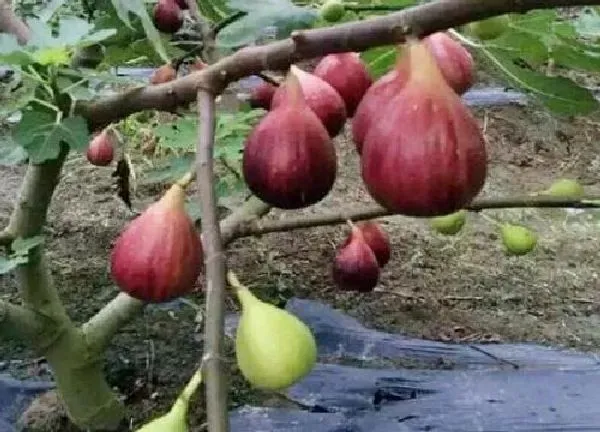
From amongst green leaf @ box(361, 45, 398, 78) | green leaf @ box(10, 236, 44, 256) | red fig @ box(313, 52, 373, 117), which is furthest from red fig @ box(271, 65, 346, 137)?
green leaf @ box(10, 236, 44, 256)

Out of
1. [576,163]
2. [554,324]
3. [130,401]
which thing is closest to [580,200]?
[130,401]

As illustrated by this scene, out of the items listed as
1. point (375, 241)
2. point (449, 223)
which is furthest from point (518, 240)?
point (375, 241)

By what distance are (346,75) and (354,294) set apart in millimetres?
1142

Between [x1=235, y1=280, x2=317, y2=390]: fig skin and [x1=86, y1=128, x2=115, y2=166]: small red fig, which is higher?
[x1=235, y1=280, x2=317, y2=390]: fig skin

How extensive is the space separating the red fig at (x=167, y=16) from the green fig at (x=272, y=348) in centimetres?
45

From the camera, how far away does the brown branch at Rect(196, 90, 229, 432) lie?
32cm

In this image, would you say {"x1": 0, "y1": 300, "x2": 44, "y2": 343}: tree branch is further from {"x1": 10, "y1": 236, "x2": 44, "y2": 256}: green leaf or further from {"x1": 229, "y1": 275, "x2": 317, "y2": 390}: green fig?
{"x1": 229, "y1": 275, "x2": 317, "y2": 390}: green fig

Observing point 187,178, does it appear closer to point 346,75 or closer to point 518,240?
point 346,75

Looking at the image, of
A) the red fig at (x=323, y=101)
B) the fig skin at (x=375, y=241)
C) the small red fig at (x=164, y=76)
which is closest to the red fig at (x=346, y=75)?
the red fig at (x=323, y=101)

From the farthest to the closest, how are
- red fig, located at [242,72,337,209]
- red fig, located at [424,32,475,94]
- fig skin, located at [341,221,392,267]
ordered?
fig skin, located at [341,221,392,267], red fig, located at [424,32,475,94], red fig, located at [242,72,337,209]

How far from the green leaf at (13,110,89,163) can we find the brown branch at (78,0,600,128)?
0.24 m

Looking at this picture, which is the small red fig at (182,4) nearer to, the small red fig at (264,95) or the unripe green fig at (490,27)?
the small red fig at (264,95)

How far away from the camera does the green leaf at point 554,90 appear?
0.59 metres

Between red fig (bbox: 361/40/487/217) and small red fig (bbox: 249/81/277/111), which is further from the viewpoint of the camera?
small red fig (bbox: 249/81/277/111)
